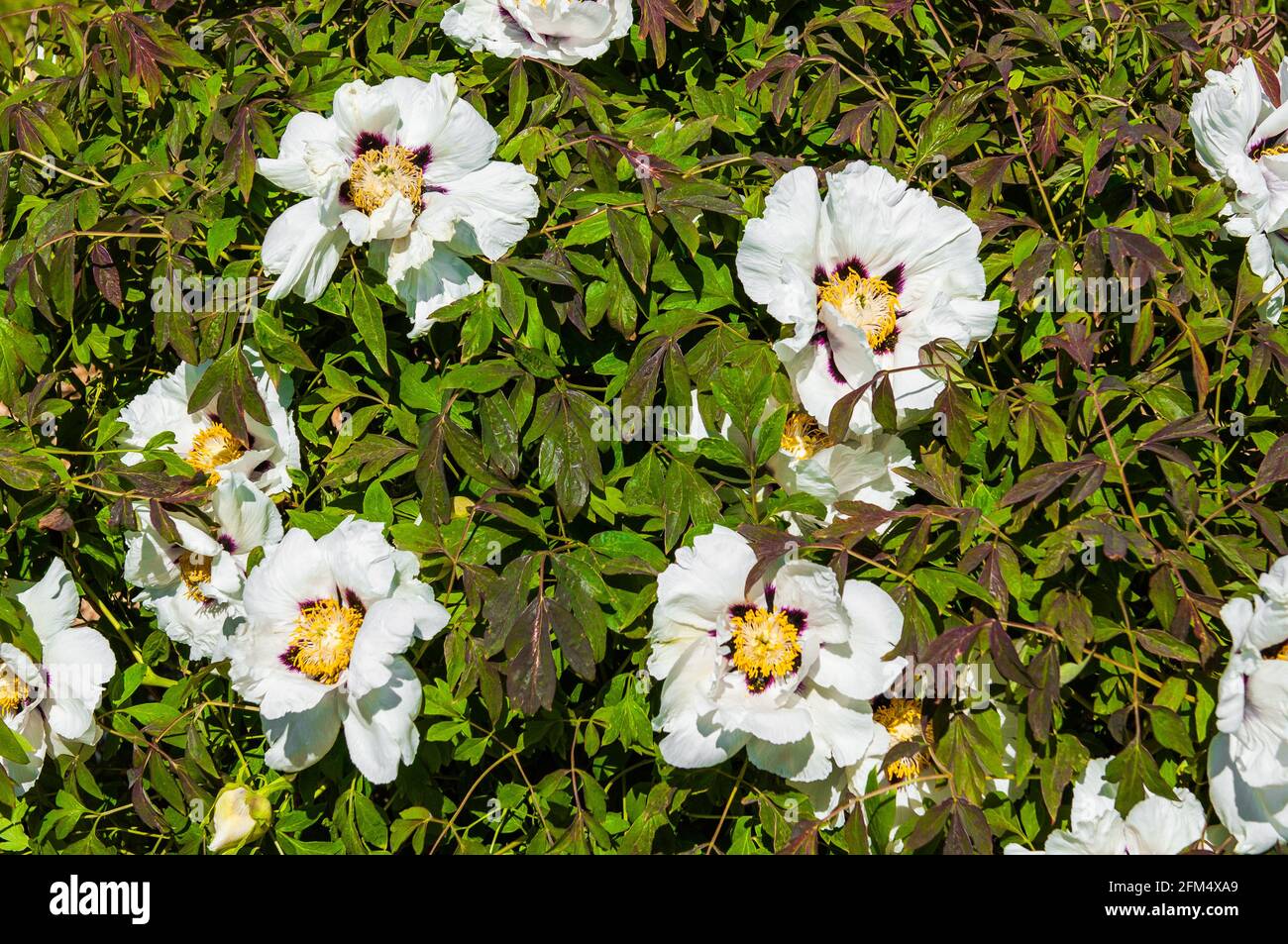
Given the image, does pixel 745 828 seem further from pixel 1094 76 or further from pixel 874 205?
pixel 1094 76

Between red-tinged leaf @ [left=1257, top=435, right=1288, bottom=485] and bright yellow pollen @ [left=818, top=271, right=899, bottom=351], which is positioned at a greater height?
bright yellow pollen @ [left=818, top=271, right=899, bottom=351]

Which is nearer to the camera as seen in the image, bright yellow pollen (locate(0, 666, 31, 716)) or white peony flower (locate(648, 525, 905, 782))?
white peony flower (locate(648, 525, 905, 782))

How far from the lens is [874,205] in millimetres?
1774

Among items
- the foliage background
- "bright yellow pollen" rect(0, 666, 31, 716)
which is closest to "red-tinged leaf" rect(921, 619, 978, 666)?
the foliage background

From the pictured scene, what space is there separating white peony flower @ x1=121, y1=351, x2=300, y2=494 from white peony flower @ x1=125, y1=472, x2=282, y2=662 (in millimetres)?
68

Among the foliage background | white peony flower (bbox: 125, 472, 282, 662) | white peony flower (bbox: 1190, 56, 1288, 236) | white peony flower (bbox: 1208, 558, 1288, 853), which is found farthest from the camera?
white peony flower (bbox: 1190, 56, 1288, 236)

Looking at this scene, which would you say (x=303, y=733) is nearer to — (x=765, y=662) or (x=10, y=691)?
(x=10, y=691)

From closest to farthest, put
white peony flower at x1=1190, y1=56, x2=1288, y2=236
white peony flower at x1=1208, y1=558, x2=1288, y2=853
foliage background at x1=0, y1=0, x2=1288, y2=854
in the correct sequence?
white peony flower at x1=1208, y1=558, x2=1288, y2=853 < foliage background at x1=0, y1=0, x2=1288, y2=854 < white peony flower at x1=1190, y1=56, x2=1288, y2=236

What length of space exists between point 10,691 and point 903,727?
1.37m

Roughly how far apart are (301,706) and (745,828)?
66cm

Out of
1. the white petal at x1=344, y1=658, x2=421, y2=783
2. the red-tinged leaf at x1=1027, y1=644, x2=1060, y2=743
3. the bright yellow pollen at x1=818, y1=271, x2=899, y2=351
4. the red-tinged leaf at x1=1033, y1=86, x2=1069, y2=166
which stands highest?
the red-tinged leaf at x1=1033, y1=86, x2=1069, y2=166

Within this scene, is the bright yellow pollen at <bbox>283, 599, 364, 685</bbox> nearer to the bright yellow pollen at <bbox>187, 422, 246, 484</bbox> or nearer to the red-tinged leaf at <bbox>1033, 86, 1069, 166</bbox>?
the bright yellow pollen at <bbox>187, 422, 246, 484</bbox>

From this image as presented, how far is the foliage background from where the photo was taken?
5.40ft
